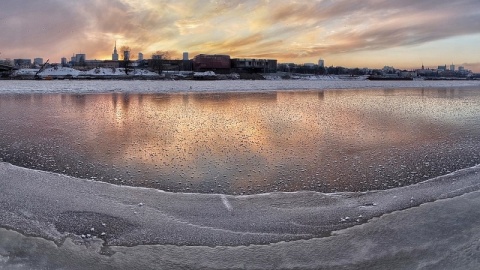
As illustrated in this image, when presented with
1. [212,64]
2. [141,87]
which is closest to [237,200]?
[141,87]

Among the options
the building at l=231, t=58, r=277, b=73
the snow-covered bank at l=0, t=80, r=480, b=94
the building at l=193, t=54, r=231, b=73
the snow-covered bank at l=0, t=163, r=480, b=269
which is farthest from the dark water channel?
the building at l=231, t=58, r=277, b=73

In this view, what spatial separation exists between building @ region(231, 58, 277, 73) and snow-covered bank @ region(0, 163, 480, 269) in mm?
139425

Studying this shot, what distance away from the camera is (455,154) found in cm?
909

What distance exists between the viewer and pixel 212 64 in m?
140

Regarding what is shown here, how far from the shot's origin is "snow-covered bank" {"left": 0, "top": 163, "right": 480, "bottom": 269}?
4117mm

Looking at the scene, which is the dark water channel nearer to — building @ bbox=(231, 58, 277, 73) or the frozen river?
the frozen river

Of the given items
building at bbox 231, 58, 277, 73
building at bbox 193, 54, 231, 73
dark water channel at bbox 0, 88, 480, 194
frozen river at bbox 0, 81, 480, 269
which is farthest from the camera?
building at bbox 231, 58, 277, 73

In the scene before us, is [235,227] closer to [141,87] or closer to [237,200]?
[237,200]

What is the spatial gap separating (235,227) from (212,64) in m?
138

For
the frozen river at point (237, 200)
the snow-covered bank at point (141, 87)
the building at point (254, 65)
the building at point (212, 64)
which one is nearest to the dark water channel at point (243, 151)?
the frozen river at point (237, 200)

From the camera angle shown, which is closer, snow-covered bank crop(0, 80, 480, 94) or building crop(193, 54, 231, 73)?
snow-covered bank crop(0, 80, 480, 94)

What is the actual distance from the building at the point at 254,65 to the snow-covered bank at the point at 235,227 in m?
139

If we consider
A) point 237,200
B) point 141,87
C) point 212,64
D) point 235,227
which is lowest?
point 235,227

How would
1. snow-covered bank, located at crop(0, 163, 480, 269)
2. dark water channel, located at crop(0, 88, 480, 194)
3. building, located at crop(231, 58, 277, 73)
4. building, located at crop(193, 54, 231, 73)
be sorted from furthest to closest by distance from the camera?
1. building, located at crop(231, 58, 277, 73)
2. building, located at crop(193, 54, 231, 73)
3. dark water channel, located at crop(0, 88, 480, 194)
4. snow-covered bank, located at crop(0, 163, 480, 269)
